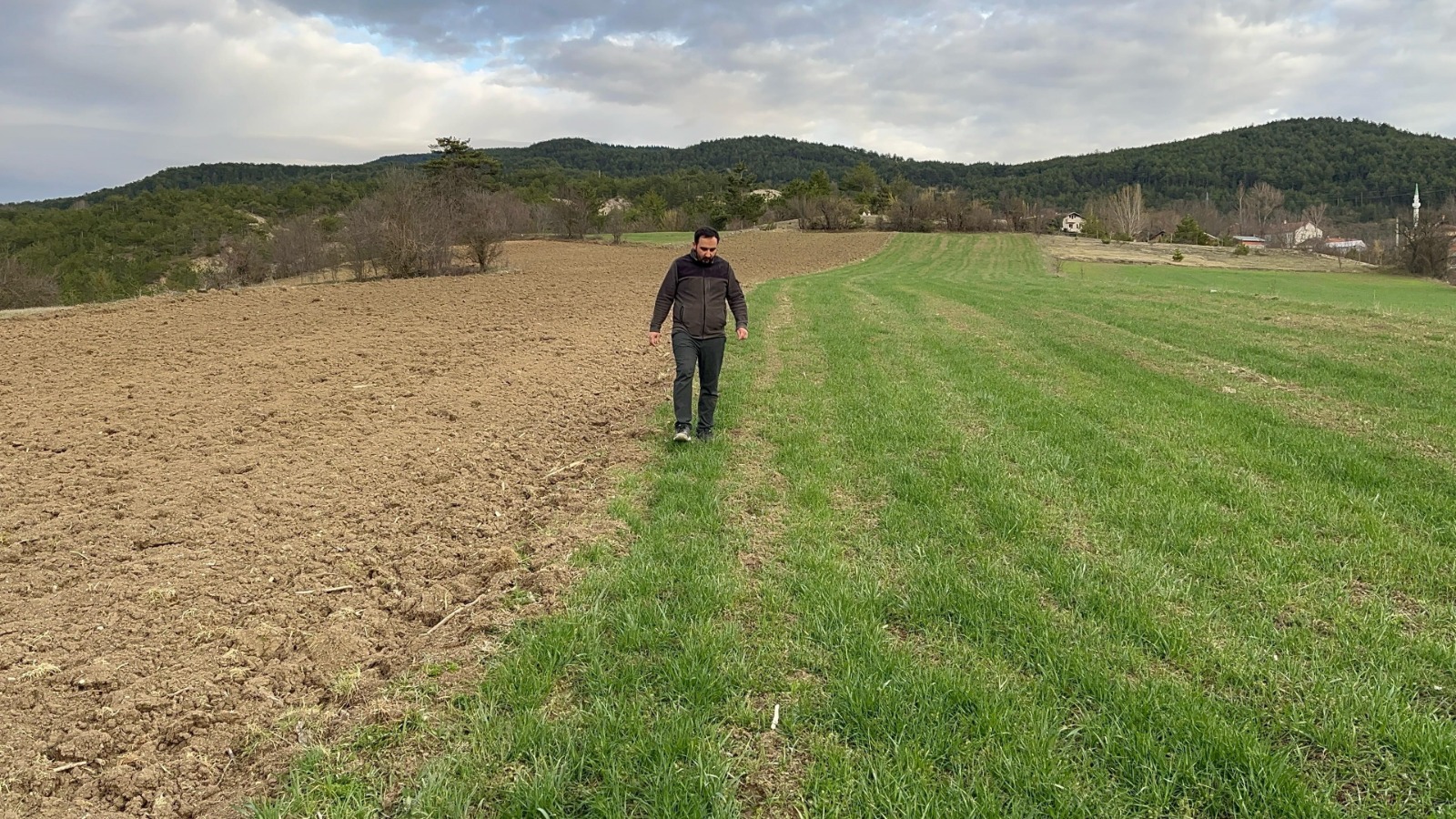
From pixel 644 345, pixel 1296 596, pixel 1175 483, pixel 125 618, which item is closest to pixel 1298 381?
pixel 1175 483

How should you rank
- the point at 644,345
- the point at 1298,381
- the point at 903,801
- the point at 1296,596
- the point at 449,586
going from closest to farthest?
the point at 903,801 < the point at 1296,596 < the point at 449,586 < the point at 1298,381 < the point at 644,345

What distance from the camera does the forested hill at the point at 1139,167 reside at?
10469 cm

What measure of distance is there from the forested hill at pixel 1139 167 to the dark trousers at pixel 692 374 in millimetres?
96826

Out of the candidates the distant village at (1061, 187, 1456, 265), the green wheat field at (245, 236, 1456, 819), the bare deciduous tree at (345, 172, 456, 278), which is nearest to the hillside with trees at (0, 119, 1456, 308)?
the bare deciduous tree at (345, 172, 456, 278)

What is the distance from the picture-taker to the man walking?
6.59 meters

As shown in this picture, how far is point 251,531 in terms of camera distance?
15.4 feet

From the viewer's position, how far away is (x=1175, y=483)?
5281 mm

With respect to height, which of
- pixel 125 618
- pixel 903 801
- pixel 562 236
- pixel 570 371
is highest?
pixel 562 236

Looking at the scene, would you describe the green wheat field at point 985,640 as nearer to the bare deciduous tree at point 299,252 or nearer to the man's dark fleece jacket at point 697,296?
the man's dark fleece jacket at point 697,296

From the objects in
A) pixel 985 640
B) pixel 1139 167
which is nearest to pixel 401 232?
pixel 985 640

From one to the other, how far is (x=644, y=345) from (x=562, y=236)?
179ft

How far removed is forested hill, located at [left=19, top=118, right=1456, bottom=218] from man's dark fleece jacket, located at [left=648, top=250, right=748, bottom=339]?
96.6 m

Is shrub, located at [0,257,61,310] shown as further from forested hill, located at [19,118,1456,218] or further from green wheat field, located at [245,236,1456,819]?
forested hill, located at [19,118,1456,218]

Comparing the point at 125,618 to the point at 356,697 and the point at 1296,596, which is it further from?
the point at 1296,596
